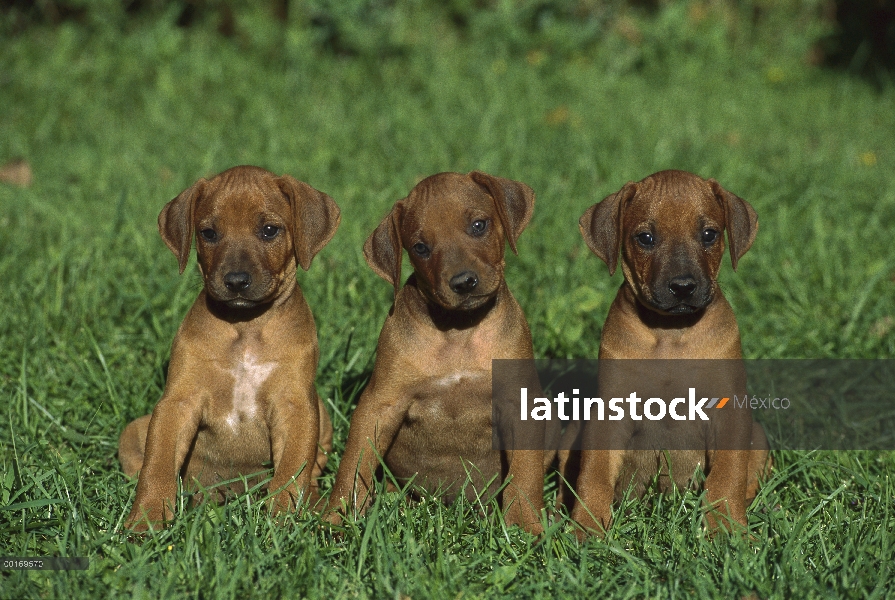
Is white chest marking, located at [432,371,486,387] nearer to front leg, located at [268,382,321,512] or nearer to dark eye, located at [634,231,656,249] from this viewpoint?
front leg, located at [268,382,321,512]

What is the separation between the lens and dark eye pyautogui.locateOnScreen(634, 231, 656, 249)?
5262 millimetres

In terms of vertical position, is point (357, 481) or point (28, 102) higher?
point (28, 102)

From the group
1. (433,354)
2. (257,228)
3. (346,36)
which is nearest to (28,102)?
(346,36)

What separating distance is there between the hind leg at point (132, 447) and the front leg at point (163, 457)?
46cm

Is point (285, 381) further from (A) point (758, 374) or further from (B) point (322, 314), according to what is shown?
(A) point (758, 374)

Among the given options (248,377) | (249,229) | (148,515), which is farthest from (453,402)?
(148,515)

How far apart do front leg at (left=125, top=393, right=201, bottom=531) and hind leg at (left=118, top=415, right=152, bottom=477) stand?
0.46m

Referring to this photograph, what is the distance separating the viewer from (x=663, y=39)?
45.4 ft

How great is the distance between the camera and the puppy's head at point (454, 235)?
5.02 metres

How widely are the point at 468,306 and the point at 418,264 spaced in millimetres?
375

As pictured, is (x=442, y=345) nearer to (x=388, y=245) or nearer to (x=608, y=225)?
(x=388, y=245)

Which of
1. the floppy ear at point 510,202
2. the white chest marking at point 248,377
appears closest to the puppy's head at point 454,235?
the floppy ear at point 510,202

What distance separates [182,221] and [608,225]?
232 centimetres

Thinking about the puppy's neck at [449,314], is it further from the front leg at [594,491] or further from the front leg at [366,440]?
the front leg at [594,491]
